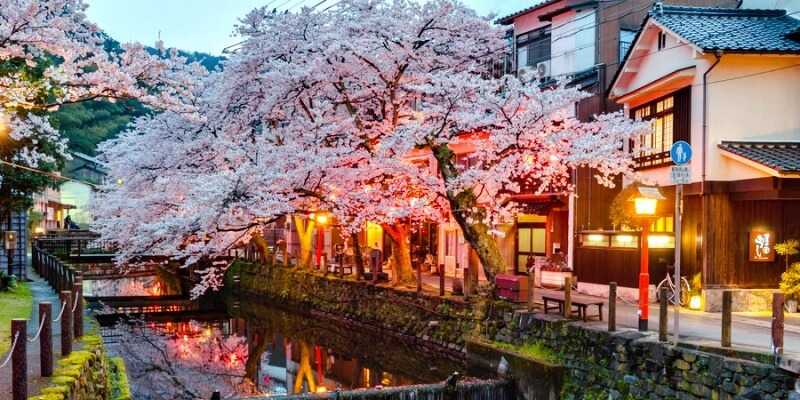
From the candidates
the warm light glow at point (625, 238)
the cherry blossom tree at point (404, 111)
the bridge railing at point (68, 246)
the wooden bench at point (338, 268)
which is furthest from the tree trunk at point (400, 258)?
the bridge railing at point (68, 246)

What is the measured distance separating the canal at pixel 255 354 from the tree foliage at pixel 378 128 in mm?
3514

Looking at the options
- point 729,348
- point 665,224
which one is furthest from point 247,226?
point 729,348

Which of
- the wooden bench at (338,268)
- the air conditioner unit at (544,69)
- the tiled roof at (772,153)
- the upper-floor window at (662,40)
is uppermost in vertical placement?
the air conditioner unit at (544,69)

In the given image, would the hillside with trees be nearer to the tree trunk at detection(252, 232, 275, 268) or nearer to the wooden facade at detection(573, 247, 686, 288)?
the tree trunk at detection(252, 232, 275, 268)

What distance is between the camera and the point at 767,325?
14789 mm

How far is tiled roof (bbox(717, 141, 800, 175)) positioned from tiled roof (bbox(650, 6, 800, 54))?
7.62ft

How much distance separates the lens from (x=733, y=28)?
18672 mm

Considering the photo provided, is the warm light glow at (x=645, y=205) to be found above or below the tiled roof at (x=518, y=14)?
below

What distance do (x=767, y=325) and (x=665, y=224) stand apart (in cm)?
530

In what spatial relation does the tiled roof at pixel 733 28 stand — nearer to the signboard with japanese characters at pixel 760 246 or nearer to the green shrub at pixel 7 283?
the signboard with japanese characters at pixel 760 246

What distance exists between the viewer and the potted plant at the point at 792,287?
16.7 m

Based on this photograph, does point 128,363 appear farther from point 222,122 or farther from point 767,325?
point 767,325

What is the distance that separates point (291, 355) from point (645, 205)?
13430 millimetres

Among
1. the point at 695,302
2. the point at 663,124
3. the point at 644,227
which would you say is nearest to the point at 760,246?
the point at 695,302
